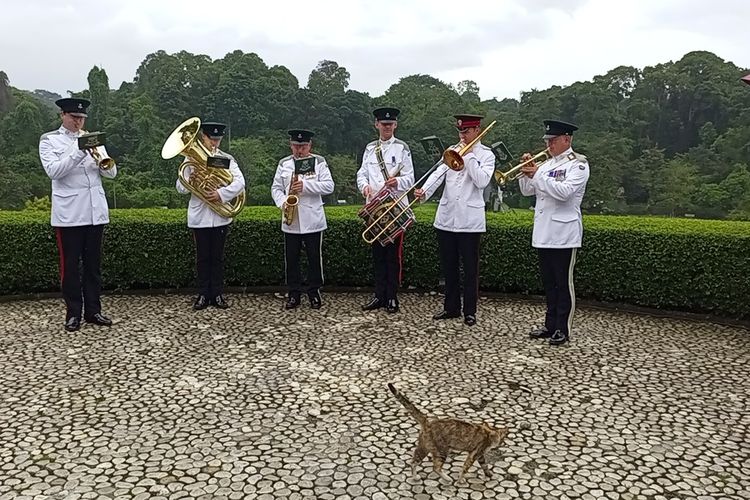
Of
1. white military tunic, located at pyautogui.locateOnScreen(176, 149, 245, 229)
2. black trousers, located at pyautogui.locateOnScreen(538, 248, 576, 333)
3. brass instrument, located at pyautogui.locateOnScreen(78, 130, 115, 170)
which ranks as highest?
brass instrument, located at pyautogui.locateOnScreen(78, 130, 115, 170)

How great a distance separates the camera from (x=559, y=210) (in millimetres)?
5770

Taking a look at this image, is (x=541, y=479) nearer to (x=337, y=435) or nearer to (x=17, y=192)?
(x=337, y=435)

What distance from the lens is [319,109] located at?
44.2 metres

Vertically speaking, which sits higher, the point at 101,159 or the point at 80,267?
the point at 101,159

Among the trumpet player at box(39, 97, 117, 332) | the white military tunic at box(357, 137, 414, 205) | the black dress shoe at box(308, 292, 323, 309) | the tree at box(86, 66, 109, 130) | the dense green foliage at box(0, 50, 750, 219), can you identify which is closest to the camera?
the trumpet player at box(39, 97, 117, 332)

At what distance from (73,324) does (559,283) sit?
455 centimetres

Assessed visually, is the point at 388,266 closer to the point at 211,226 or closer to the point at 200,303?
the point at 211,226

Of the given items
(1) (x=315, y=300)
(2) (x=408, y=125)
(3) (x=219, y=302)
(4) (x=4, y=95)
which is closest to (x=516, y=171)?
(1) (x=315, y=300)

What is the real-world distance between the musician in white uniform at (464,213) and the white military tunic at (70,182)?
Answer: 311 centimetres

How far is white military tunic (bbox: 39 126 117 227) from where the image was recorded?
5.92 metres

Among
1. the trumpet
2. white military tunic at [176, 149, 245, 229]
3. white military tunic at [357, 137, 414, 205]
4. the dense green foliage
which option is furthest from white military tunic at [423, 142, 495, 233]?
the dense green foliage

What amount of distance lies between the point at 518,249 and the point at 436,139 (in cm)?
200

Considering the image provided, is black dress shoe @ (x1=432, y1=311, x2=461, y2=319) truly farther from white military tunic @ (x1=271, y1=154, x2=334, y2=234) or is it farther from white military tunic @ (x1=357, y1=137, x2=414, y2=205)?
white military tunic @ (x1=271, y1=154, x2=334, y2=234)

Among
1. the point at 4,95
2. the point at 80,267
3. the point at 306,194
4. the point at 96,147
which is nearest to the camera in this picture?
the point at 96,147
